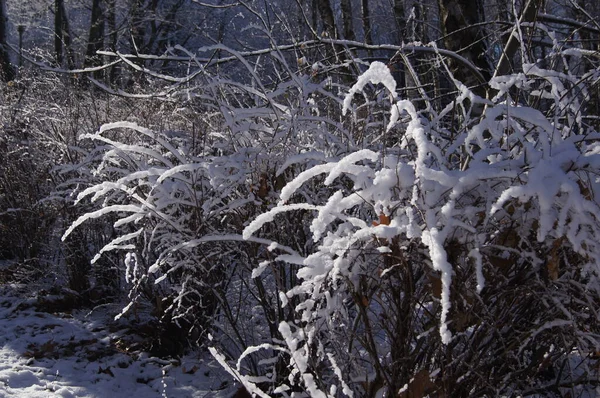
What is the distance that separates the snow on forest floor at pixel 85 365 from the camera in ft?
11.1

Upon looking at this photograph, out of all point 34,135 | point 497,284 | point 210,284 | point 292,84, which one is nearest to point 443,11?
point 292,84

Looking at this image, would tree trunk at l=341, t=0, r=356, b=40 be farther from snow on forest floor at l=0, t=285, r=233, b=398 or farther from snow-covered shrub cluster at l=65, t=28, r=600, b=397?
snow-covered shrub cluster at l=65, t=28, r=600, b=397

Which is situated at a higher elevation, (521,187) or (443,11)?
(443,11)

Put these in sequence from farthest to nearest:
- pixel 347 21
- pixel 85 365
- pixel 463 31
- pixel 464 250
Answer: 1. pixel 347 21
2. pixel 463 31
3. pixel 85 365
4. pixel 464 250

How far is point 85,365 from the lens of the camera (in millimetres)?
3746

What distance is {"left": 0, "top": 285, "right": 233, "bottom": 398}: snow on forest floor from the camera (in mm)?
3385

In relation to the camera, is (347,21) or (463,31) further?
(347,21)

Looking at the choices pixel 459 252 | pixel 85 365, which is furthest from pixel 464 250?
pixel 85 365

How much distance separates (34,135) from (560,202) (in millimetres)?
4834

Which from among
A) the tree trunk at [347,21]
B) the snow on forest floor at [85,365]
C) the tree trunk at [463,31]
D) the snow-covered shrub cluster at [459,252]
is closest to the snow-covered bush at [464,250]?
the snow-covered shrub cluster at [459,252]

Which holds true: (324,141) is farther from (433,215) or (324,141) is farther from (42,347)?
(42,347)

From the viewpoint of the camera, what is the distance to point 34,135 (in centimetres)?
533

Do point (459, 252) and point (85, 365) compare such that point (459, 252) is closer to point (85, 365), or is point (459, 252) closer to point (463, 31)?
point (85, 365)

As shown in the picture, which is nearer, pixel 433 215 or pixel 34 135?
pixel 433 215
